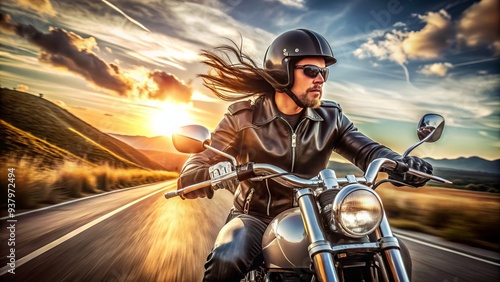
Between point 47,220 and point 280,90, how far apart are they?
430 centimetres

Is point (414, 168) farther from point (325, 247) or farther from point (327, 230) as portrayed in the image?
point (325, 247)

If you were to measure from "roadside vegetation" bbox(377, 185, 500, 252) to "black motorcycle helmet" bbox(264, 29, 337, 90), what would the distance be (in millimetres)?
4193

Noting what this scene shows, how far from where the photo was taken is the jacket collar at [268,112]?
7.75 feet

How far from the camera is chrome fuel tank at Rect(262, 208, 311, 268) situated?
5.06 feet

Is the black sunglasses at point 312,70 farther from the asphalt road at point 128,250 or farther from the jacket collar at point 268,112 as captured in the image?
the asphalt road at point 128,250

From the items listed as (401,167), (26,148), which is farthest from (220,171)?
(26,148)

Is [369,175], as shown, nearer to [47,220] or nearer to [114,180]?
[47,220]

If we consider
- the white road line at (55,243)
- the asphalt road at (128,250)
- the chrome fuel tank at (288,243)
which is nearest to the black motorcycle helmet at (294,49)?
the chrome fuel tank at (288,243)

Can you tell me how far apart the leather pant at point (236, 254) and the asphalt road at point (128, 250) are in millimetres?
1377

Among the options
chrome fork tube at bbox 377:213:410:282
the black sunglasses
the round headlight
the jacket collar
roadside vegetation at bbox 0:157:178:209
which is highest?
the black sunglasses

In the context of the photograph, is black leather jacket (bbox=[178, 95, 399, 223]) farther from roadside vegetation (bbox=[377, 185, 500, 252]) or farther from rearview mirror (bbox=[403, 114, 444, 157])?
roadside vegetation (bbox=[377, 185, 500, 252])

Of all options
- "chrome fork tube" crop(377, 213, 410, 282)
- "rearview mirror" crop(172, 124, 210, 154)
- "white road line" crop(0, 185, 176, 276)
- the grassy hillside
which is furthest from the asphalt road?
the grassy hillside

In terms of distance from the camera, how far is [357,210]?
1.34m

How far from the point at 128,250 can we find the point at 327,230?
9.75ft
